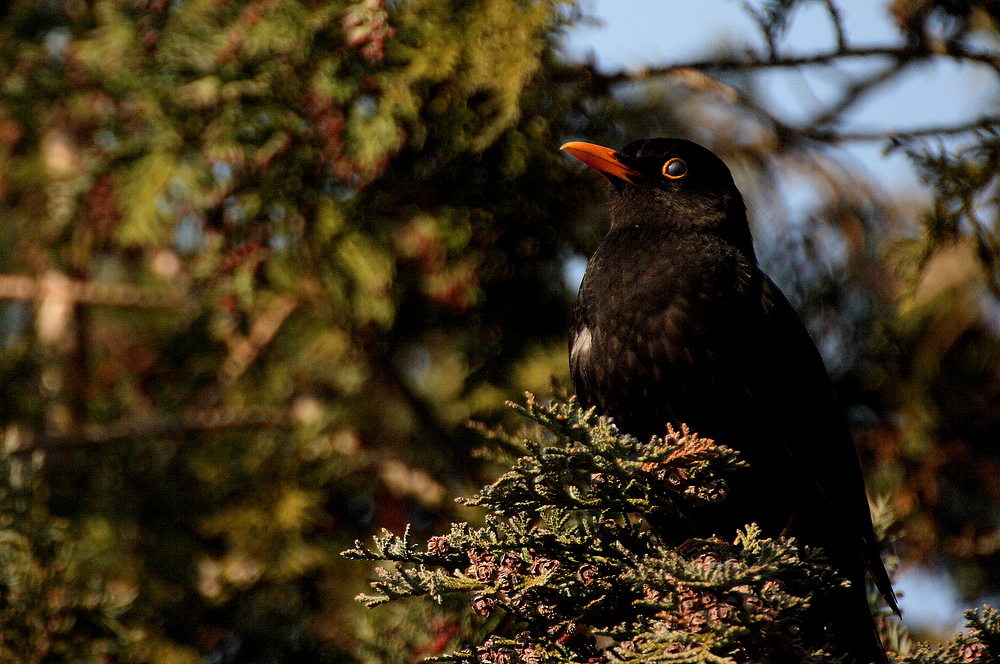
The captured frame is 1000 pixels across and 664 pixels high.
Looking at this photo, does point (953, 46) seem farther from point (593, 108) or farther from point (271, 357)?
point (271, 357)

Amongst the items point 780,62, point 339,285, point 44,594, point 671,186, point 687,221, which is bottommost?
point 44,594

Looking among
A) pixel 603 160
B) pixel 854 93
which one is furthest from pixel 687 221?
pixel 854 93

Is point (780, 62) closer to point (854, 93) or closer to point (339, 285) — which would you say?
point (854, 93)

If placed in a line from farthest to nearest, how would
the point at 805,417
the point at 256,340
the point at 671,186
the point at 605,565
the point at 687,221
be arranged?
the point at 256,340
the point at 671,186
the point at 687,221
the point at 805,417
the point at 605,565

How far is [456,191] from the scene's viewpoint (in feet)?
12.3

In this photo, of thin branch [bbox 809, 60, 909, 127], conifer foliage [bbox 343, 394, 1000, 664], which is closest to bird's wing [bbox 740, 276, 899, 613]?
conifer foliage [bbox 343, 394, 1000, 664]

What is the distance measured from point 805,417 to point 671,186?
1.10 metres

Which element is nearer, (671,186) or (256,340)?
(671,186)

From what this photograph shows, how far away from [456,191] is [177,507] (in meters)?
1.90

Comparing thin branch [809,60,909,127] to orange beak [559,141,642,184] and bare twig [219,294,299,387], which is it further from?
bare twig [219,294,299,387]

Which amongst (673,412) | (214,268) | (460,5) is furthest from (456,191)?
(673,412)

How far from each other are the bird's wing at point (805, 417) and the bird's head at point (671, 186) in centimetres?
46

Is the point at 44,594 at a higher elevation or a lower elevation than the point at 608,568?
lower

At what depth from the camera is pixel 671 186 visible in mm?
3850
